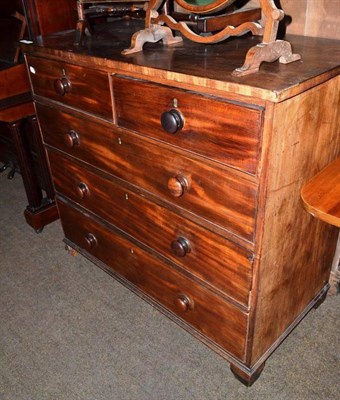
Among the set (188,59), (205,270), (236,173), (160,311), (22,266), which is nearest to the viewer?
(236,173)

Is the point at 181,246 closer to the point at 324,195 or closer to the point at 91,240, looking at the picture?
the point at 324,195

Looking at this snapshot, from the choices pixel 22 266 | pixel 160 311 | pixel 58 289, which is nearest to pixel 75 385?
pixel 160 311

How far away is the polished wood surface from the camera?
990 millimetres

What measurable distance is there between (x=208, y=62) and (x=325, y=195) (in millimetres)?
493

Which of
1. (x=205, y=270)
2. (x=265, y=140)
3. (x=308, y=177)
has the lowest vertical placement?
(x=205, y=270)

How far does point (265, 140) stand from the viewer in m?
0.99

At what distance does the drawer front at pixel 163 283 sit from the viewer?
141cm

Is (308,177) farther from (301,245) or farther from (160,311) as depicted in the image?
(160,311)

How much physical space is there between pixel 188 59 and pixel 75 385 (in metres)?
1.24

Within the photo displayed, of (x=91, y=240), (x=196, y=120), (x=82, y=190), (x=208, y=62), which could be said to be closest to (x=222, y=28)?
(x=208, y=62)

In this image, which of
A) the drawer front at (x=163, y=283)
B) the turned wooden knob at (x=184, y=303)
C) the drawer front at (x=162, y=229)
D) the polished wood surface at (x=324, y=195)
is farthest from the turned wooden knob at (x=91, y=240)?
the polished wood surface at (x=324, y=195)

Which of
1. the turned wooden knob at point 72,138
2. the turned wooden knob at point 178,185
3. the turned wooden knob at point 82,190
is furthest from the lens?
→ the turned wooden knob at point 82,190

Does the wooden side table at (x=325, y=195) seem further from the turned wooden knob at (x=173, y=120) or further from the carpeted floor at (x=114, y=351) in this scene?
the carpeted floor at (x=114, y=351)

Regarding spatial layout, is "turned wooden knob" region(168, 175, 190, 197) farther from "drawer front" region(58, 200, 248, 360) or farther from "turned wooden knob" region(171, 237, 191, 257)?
"drawer front" region(58, 200, 248, 360)
